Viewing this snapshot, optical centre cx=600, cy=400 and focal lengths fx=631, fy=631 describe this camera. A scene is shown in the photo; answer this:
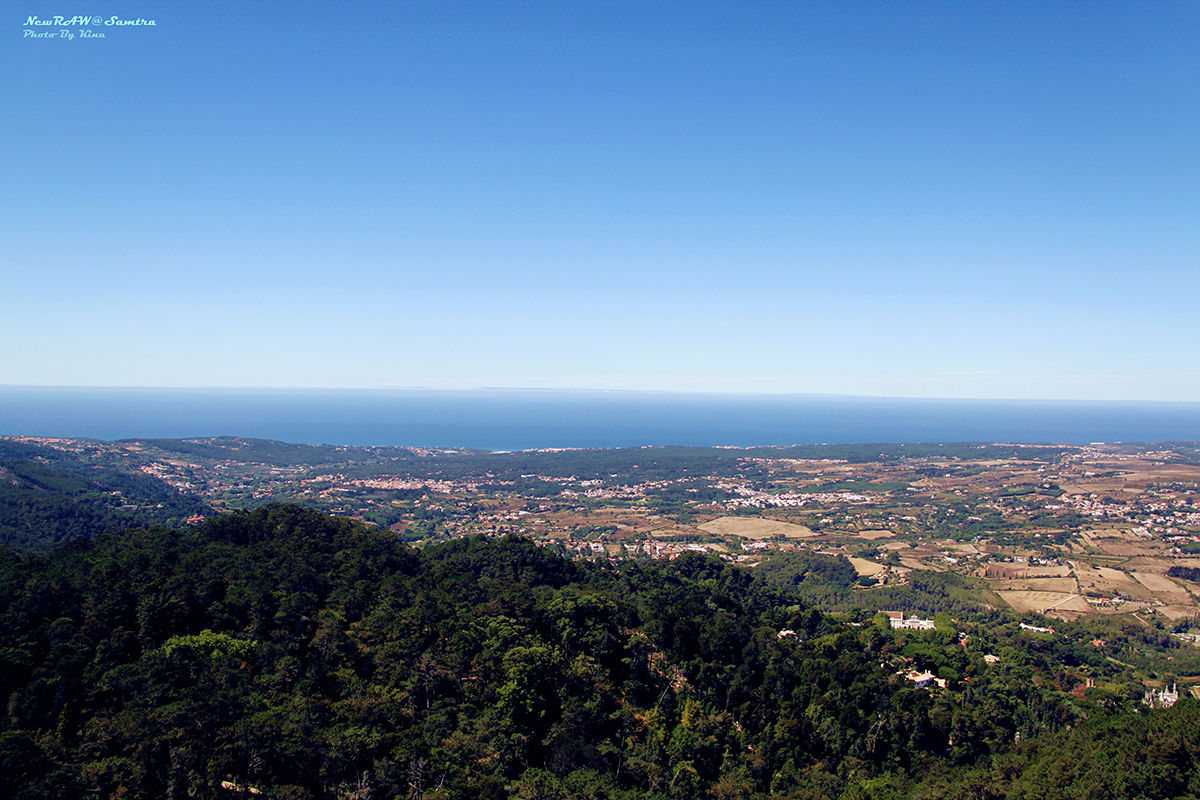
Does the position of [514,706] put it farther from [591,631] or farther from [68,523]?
[68,523]

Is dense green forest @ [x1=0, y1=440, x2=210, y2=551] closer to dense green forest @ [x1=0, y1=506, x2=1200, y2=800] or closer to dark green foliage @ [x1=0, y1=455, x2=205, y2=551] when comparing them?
dark green foliage @ [x1=0, y1=455, x2=205, y2=551]

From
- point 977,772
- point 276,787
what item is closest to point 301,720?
point 276,787

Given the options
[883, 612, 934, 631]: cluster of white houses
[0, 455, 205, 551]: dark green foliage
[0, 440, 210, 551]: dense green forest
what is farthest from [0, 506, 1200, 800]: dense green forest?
[0, 440, 210, 551]: dense green forest

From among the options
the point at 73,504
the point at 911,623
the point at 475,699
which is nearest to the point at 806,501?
the point at 911,623

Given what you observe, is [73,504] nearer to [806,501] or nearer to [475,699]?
[475,699]

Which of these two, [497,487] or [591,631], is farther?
[497,487]

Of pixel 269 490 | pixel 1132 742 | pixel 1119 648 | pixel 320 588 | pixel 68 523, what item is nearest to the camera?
pixel 1132 742

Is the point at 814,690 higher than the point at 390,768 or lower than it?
lower

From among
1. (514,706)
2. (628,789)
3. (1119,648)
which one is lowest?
(1119,648)

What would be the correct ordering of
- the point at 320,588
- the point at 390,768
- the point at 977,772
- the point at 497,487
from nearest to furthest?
the point at 390,768 → the point at 977,772 → the point at 320,588 → the point at 497,487
